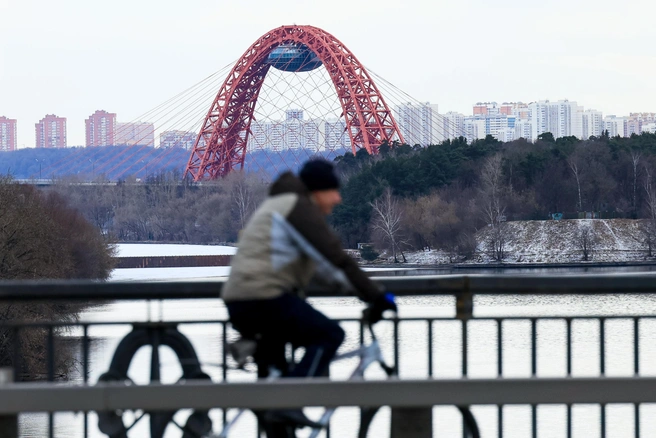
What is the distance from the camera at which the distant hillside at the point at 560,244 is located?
6512cm

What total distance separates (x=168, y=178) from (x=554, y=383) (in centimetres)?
9342

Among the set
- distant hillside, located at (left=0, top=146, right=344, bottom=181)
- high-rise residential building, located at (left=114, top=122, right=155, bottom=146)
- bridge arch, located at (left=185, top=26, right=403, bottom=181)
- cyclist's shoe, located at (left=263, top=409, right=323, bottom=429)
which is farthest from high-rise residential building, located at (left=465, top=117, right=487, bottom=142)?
cyclist's shoe, located at (left=263, top=409, right=323, bottom=429)

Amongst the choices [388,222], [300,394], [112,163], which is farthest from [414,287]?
[112,163]

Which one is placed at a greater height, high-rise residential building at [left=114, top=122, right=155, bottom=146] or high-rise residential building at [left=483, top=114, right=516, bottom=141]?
high-rise residential building at [left=483, top=114, right=516, bottom=141]

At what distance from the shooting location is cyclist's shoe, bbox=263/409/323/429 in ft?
13.2

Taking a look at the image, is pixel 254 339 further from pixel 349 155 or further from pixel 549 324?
pixel 349 155

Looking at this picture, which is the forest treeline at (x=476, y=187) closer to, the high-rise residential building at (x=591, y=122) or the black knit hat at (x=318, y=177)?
the black knit hat at (x=318, y=177)

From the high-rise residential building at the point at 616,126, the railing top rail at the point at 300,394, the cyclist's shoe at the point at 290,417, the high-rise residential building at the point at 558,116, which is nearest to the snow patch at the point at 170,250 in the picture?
the cyclist's shoe at the point at 290,417

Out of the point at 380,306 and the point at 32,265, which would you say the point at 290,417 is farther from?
the point at 32,265

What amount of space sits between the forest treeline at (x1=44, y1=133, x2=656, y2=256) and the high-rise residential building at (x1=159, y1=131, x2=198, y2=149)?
16.4m

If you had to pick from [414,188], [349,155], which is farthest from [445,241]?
[349,155]

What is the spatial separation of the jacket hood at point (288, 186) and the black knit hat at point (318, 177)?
0.03m

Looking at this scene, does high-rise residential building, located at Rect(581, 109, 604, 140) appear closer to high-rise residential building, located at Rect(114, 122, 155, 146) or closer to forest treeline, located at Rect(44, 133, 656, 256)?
high-rise residential building, located at Rect(114, 122, 155, 146)

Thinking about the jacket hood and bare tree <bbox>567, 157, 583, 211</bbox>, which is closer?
the jacket hood
